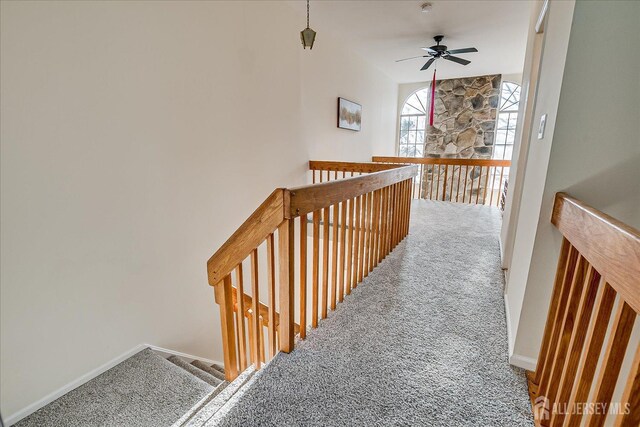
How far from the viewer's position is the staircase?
72.4 inches

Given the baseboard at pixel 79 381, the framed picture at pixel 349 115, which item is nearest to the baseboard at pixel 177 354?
the baseboard at pixel 79 381

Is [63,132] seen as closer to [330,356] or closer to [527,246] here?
[330,356]

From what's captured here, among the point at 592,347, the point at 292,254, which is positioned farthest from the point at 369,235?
the point at 592,347

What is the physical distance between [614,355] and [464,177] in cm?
740

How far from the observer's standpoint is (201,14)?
271 centimetres

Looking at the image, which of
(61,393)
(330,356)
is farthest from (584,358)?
(61,393)

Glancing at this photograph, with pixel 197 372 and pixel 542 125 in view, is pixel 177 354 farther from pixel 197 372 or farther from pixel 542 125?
pixel 542 125

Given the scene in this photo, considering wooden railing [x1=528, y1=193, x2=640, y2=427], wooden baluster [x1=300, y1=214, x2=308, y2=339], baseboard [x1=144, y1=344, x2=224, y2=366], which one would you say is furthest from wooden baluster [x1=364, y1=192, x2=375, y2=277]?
baseboard [x1=144, y1=344, x2=224, y2=366]

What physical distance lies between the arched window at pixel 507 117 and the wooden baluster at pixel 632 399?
24.9 ft

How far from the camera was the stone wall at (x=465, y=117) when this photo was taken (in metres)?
6.91

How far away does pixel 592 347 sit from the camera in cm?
85

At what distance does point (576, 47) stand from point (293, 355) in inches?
72.2

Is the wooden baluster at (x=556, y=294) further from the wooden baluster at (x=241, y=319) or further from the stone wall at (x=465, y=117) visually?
the stone wall at (x=465, y=117)

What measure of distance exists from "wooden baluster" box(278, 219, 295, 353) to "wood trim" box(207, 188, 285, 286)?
60mm
